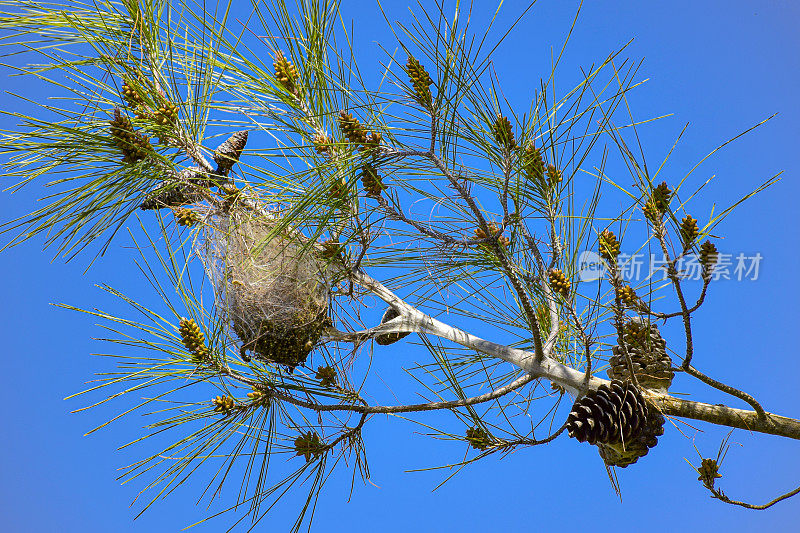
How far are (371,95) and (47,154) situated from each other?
45 cm

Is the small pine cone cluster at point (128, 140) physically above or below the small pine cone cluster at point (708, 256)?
below

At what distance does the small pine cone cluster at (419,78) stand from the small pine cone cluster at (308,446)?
53 cm

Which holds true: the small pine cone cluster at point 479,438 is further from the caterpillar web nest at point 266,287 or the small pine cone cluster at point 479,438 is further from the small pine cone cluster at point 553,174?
the small pine cone cluster at point 553,174

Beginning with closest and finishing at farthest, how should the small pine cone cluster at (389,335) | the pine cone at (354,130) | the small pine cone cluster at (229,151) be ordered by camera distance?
the pine cone at (354,130), the small pine cone cluster at (229,151), the small pine cone cluster at (389,335)

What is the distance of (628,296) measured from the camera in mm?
888

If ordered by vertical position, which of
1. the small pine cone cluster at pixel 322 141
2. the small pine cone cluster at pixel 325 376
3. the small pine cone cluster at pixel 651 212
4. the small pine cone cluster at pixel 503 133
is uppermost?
the small pine cone cluster at pixel 503 133

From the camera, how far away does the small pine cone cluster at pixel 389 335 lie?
3.91 ft

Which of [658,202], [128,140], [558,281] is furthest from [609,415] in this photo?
[128,140]

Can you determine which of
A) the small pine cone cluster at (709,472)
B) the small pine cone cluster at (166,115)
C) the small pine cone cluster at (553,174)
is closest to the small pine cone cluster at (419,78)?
the small pine cone cluster at (553,174)

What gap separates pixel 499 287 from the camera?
126 cm

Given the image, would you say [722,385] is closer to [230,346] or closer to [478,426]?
[478,426]

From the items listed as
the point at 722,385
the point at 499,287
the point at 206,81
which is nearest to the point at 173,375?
the point at 206,81

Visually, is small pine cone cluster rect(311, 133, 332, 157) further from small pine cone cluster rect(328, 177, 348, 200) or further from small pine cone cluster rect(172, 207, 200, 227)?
small pine cone cluster rect(172, 207, 200, 227)

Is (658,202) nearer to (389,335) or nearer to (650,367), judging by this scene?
(650,367)
